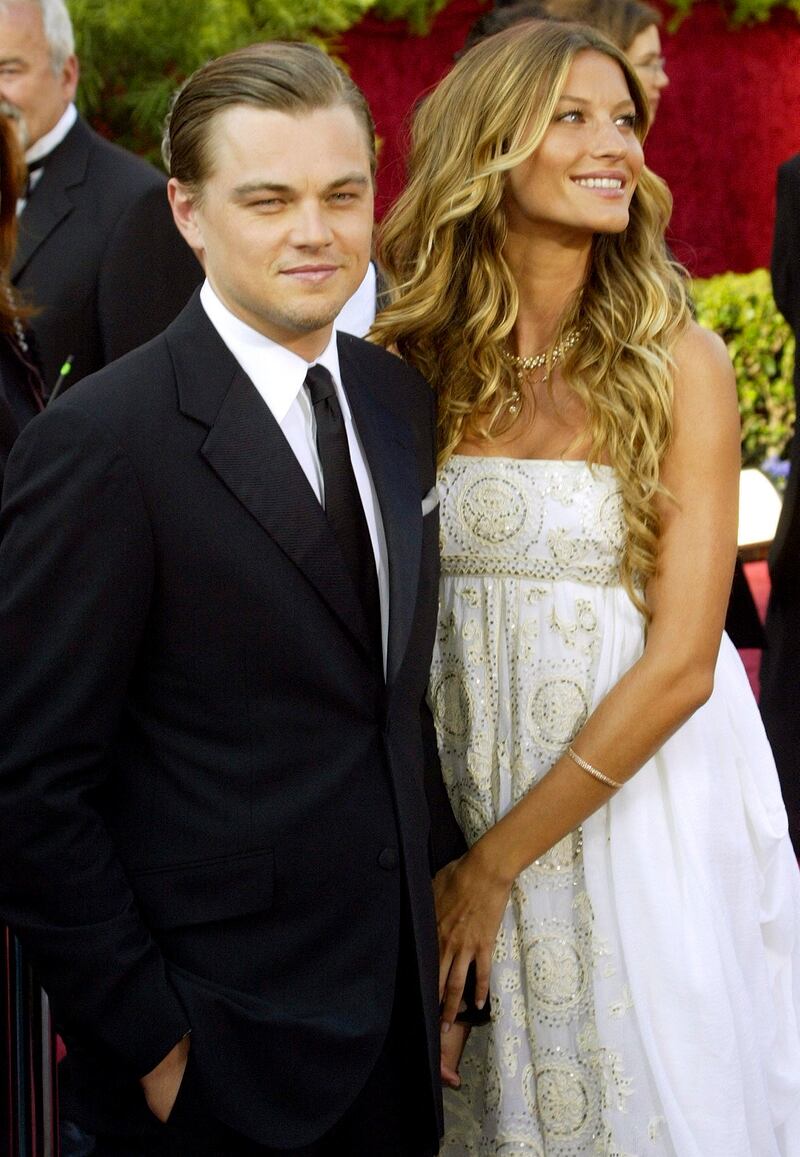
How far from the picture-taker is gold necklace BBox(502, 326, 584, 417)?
2570 mm

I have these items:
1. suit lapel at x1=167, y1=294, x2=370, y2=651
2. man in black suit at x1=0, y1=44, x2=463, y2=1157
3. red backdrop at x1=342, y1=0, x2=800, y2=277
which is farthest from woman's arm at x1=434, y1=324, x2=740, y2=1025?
red backdrop at x1=342, y1=0, x2=800, y2=277

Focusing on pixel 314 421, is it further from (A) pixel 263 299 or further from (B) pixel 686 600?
(B) pixel 686 600

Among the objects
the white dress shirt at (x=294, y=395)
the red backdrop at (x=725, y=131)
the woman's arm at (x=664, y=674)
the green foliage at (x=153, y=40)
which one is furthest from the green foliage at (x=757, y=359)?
the white dress shirt at (x=294, y=395)

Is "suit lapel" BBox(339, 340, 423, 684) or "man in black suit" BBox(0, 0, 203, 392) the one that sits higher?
"man in black suit" BBox(0, 0, 203, 392)

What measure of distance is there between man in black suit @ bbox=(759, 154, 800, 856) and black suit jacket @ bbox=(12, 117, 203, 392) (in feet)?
5.77

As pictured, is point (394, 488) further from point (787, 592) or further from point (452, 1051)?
point (787, 592)

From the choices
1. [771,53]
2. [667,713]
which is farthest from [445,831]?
[771,53]

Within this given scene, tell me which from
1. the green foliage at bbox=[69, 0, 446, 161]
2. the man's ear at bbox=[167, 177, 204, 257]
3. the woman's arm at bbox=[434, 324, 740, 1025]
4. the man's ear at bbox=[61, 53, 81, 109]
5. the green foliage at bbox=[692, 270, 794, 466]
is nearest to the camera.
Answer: the man's ear at bbox=[167, 177, 204, 257]

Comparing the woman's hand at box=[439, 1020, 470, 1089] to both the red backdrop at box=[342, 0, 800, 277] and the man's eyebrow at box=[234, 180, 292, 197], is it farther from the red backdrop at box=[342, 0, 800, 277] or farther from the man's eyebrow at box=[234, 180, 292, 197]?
the red backdrop at box=[342, 0, 800, 277]

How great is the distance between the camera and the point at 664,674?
234 cm

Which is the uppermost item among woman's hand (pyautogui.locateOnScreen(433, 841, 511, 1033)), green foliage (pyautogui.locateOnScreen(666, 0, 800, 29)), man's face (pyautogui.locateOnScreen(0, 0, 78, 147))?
green foliage (pyautogui.locateOnScreen(666, 0, 800, 29))

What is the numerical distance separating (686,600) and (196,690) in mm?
837

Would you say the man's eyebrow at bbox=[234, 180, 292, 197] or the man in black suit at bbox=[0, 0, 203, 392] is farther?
the man in black suit at bbox=[0, 0, 203, 392]

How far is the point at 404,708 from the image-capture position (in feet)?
6.85
